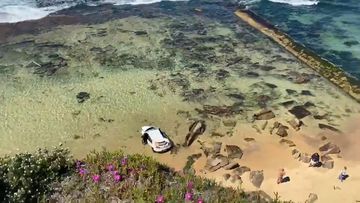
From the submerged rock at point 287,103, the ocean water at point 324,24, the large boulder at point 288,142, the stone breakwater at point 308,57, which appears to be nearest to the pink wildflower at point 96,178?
the large boulder at point 288,142

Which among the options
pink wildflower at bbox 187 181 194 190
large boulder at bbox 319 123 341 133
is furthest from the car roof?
large boulder at bbox 319 123 341 133

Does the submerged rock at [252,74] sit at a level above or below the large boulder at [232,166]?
below

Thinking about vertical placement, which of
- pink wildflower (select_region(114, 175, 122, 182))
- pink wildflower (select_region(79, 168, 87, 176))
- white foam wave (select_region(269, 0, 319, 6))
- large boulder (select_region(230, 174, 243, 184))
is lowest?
white foam wave (select_region(269, 0, 319, 6))

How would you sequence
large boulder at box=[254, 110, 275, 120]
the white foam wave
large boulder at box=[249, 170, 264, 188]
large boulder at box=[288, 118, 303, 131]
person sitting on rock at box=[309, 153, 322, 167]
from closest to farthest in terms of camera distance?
large boulder at box=[249, 170, 264, 188], person sitting on rock at box=[309, 153, 322, 167], large boulder at box=[288, 118, 303, 131], large boulder at box=[254, 110, 275, 120], the white foam wave

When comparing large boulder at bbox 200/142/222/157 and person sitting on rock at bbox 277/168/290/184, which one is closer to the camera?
person sitting on rock at bbox 277/168/290/184

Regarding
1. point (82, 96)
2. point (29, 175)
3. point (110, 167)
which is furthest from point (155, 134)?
point (29, 175)

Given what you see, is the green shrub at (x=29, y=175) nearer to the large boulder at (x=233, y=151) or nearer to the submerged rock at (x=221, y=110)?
the large boulder at (x=233, y=151)

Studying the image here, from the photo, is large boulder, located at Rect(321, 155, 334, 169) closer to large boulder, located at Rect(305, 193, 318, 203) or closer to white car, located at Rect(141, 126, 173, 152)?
large boulder, located at Rect(305, 193, 318, 203)
